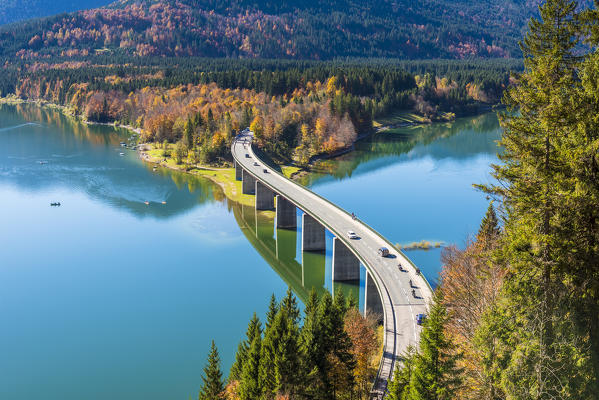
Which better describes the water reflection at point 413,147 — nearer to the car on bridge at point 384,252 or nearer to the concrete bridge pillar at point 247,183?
the concrete bridge pillar at point 247,183

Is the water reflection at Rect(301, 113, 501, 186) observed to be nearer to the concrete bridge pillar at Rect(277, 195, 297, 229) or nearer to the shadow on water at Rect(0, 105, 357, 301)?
the shadow on water at Rect(0, 105, 357, 301)

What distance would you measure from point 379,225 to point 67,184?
63.3m

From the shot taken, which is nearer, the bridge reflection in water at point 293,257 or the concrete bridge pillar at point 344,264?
the concrete bridge pillar at point 344,264

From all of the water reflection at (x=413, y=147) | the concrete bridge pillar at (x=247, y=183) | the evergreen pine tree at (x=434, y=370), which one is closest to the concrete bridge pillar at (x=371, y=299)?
the evergreen pine tree at (x=434, y=370)

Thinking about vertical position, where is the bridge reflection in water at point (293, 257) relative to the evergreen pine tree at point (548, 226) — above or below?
below

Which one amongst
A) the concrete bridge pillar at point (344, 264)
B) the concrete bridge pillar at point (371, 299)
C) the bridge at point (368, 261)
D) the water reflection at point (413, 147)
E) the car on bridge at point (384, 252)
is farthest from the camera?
the water reflection at point (413, 147)

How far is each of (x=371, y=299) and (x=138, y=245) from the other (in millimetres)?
37556

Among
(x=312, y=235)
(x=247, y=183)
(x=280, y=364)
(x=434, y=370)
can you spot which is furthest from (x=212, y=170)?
(x=434, y=370)

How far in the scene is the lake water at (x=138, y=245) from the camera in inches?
1784

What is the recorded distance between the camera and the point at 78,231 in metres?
77.6

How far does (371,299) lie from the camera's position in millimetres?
49375

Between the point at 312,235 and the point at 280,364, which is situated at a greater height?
the point at 280,364

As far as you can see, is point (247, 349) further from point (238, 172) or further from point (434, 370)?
point (238, 172)

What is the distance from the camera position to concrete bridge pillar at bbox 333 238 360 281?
191 feet
